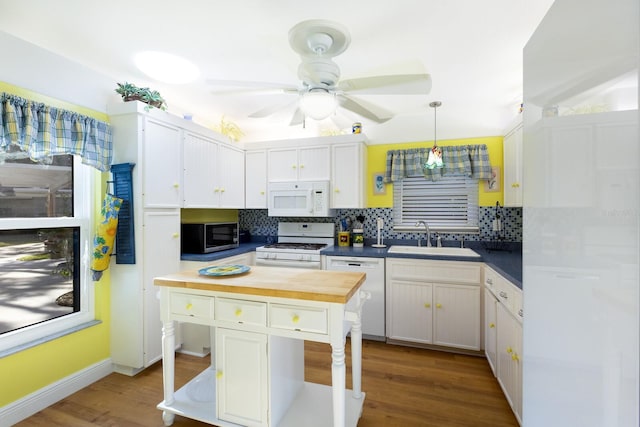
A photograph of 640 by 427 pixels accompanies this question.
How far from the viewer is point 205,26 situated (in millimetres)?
1795

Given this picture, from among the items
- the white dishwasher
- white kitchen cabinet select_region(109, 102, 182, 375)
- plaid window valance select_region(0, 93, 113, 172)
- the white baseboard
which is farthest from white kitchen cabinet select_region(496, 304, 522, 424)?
plaid window valance select_region(0, 93, 113, 172)

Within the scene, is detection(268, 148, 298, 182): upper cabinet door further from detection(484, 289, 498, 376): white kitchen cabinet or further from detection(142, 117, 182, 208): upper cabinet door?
detection(484, 289, 498, 376): white kitchen cabinet

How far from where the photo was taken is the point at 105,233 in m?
2.25

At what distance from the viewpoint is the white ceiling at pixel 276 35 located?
5.25ft

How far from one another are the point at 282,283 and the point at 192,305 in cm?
55

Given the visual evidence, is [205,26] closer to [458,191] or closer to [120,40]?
[120,40]

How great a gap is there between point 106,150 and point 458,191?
11.1 ft

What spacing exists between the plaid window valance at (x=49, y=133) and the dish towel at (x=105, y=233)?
0.94 feet

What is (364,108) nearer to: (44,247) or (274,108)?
(274,108)

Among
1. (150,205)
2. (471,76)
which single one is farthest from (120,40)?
(471,76)

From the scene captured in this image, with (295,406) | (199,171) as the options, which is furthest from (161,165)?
(295,406)

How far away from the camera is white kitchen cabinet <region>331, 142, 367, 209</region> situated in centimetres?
333

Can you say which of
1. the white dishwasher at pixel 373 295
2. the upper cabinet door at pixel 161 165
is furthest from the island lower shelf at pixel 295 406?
the upper cabinet door at pixel 161 165

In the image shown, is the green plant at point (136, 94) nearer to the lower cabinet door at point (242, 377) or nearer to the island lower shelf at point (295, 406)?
the lower cabinet door at point (242, 377)
